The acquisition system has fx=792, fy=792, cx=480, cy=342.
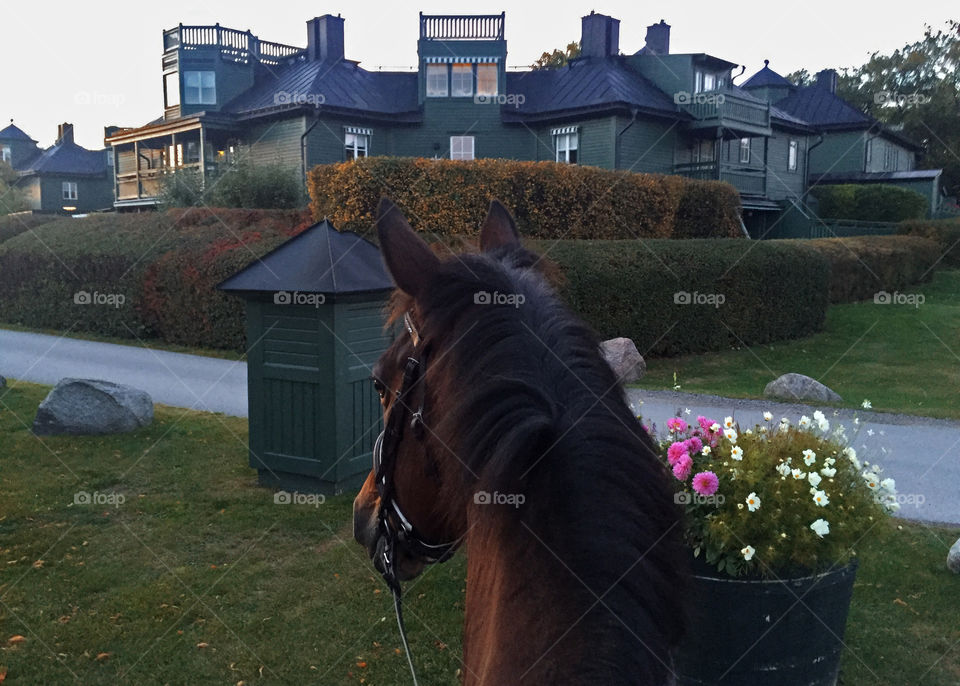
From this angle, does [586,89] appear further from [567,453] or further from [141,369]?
[567,453]

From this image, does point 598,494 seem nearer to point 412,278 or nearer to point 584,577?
point 584,577

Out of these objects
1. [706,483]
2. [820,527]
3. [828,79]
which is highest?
[828,79]

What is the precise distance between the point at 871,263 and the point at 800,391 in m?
12.2

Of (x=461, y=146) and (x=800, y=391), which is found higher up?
(x=461, y=146)

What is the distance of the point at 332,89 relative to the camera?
90.5ft

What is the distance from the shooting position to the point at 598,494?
4.61ft

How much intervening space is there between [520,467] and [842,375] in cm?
1411

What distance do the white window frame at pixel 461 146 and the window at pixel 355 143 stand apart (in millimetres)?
2984

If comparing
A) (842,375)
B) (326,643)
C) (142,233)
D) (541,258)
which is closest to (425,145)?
(142,233)

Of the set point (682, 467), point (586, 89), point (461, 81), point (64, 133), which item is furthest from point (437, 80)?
point (64, 133)

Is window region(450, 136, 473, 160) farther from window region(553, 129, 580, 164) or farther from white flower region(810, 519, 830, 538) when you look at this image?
white flower region(810, 519, 830, 538)

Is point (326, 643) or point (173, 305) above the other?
point (173, 305)

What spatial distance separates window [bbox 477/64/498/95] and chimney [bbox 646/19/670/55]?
7.94m

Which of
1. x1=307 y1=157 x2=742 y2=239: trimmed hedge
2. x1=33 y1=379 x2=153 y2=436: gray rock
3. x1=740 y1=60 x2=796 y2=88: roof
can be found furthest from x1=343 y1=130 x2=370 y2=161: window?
x1=740 y1=60 x2=796 y2=88: roof
